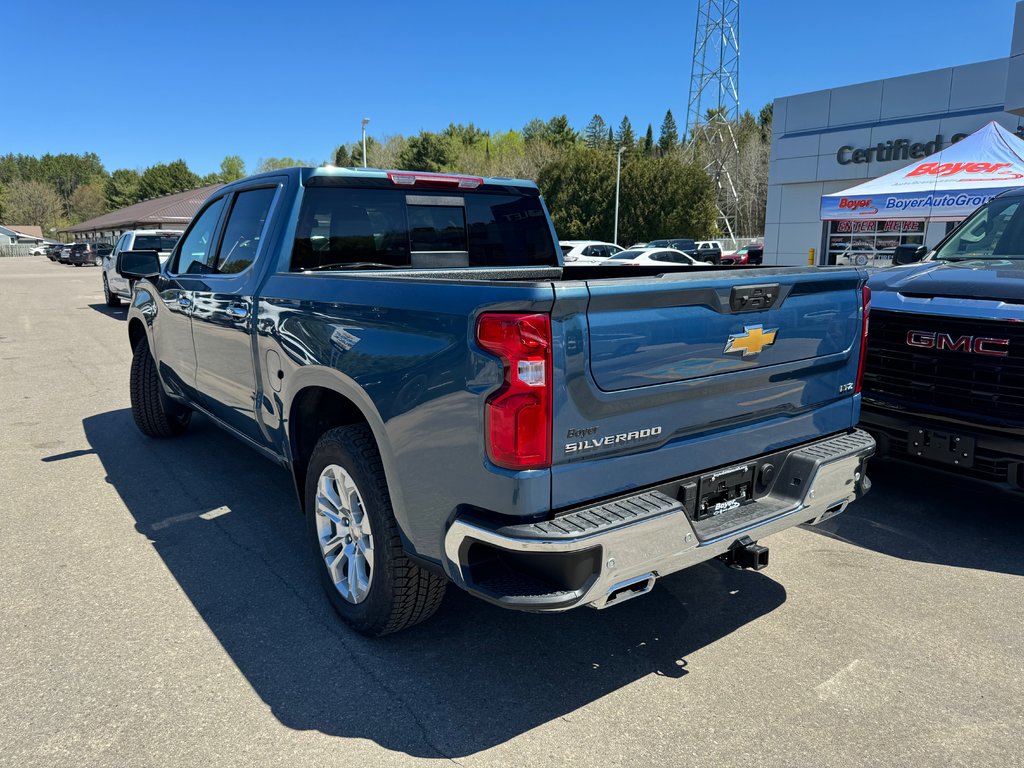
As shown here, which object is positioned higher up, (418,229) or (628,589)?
(418,229)

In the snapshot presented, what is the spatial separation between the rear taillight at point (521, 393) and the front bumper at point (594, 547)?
0.78 ft

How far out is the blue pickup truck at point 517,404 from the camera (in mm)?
2309

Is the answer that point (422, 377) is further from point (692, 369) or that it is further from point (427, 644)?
point (427, 644)

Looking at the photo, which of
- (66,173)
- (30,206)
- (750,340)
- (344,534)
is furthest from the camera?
(66,173)

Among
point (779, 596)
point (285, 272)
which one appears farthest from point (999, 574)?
point (285, 272)

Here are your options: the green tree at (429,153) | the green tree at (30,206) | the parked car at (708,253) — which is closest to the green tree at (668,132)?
the green tree at (429,153)

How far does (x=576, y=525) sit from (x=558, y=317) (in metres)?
0.66

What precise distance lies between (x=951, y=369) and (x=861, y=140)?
74.2ft

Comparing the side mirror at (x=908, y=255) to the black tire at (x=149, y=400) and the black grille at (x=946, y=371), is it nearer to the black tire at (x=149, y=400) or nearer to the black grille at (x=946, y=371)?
the black grille at (x=946, y=371)

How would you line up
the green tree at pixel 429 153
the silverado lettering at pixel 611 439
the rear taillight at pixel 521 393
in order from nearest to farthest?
1. the rear taillight at pixel 521 393
2. the silverado lettering at pixel 611 439
3. the green tree at pixel 429 153

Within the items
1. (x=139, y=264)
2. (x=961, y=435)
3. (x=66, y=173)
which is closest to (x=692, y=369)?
(x=961, y=435)

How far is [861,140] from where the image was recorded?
933 inches

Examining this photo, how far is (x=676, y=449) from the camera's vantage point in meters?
2.67

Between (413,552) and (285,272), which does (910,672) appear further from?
(285,272)
